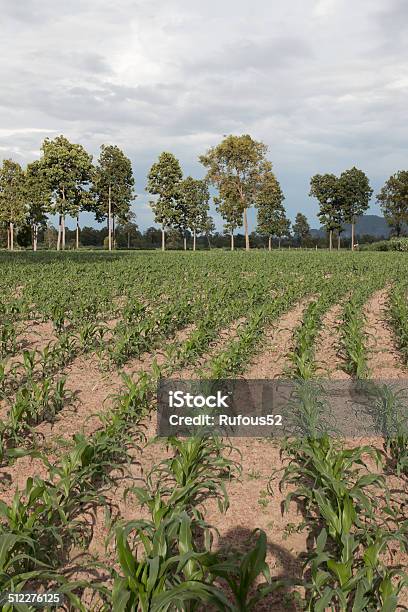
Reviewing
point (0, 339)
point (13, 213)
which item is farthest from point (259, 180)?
point (0, 339)

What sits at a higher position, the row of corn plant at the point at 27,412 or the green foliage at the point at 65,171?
the green foliage at the point at 65,171

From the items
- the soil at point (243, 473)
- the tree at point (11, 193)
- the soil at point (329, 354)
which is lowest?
the soil at point (243, 473)

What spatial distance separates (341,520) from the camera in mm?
3051

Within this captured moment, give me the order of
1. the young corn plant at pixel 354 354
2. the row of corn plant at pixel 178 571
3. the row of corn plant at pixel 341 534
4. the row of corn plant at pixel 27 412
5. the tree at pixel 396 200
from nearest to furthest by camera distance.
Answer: the row of corn plant at pixel 178 571
the row of corn plant at pixel 341 534
the row of corn plant at pixel 27 412
the young corn plant at pixel 354 354
the tree at pixel 396 200

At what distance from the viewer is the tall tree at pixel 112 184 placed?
180 feet

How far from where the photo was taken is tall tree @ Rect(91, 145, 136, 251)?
54.8 m

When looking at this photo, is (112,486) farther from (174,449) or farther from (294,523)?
(294,523)

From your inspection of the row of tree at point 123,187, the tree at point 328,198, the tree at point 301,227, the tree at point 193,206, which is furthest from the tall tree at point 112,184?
the tree at point 301,227

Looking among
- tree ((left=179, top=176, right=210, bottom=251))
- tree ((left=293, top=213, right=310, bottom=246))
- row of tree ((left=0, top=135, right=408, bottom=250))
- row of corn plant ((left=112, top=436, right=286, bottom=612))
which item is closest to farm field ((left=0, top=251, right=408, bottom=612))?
row of corn plant ((left=112, top=436, right=286, bottom=612))

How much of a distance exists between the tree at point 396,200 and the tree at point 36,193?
4687 centimetres

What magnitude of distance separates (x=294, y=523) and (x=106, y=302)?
8473 millimetres

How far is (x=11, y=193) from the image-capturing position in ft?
160

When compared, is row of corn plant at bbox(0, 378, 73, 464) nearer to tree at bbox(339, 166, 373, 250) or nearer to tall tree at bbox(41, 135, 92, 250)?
tall tree at bbox(41, 135, 92, 250)

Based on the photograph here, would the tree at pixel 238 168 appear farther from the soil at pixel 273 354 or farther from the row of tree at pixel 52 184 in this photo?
the soil at pixel 273 354
